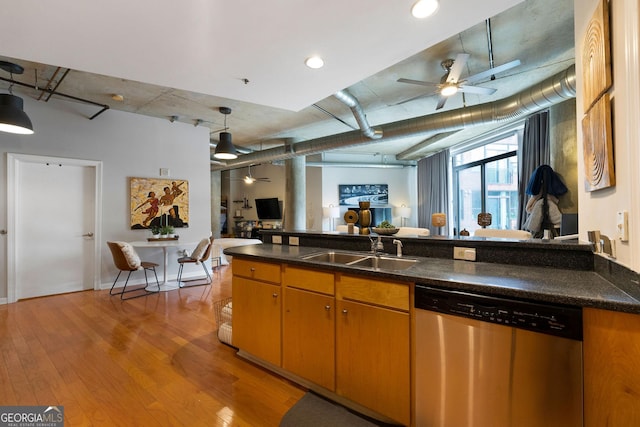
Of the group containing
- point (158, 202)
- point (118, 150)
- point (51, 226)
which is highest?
point (118, 150)

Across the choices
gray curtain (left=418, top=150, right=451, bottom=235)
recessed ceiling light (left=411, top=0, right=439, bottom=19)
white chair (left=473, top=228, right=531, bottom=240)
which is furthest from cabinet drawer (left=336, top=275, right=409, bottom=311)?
gray curtain (left=418, top=150, right=451, bottom=235)

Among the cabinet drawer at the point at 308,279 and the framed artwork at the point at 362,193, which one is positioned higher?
the framed artwork at the point at 362,193

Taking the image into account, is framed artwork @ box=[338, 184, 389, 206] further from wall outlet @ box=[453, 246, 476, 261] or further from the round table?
wall outlet @ box=[453, 246, 476, 261]

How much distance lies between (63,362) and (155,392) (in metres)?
1.08

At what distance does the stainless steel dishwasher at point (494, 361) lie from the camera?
44.5 inches

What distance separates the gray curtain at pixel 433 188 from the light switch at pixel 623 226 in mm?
6097

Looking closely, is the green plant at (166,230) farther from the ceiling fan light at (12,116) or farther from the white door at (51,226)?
the ceiling fan light at (12,116)

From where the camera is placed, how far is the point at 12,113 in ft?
10.0

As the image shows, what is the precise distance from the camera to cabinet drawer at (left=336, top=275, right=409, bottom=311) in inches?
60.7

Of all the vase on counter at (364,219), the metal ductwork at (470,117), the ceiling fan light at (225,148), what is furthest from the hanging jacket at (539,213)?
the ceiling fan light at (225,148)

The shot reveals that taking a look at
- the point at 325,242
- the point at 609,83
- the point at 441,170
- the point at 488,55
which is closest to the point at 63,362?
the point at 325,242

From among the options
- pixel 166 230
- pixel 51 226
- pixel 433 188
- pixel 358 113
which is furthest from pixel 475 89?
pixel 51 226

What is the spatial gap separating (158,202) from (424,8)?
16.5 ft

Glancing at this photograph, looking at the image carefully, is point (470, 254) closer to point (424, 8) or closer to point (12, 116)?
point (424, 8)
